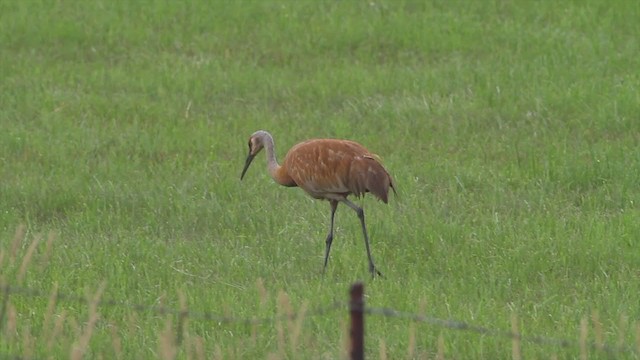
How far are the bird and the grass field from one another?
1.09 ft

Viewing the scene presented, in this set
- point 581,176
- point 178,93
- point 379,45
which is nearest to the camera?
point 581,176

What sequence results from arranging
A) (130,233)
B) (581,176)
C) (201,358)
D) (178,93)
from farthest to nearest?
1. (178,93)
2. (581,176)
3. (130,233)
4. (201,358)

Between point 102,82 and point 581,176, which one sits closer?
point 581,176

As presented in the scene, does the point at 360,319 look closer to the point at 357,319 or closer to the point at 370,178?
the point at 357,319

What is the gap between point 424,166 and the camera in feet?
38.9

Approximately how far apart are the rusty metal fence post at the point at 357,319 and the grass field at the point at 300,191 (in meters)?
0.39

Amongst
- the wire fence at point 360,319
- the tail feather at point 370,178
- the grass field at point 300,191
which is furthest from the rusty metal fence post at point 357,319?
the tail feather at point 370,178

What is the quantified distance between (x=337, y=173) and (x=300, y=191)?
196 centimetres

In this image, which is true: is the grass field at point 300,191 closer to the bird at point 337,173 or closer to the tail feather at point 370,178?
the bird at point 337,173

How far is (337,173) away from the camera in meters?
9.62

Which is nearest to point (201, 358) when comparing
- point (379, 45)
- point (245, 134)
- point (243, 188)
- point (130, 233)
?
point (130, 233)

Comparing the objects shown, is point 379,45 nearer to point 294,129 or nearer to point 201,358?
point 294,129

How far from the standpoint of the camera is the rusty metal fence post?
16.6 ft

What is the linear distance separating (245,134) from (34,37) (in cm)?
403
